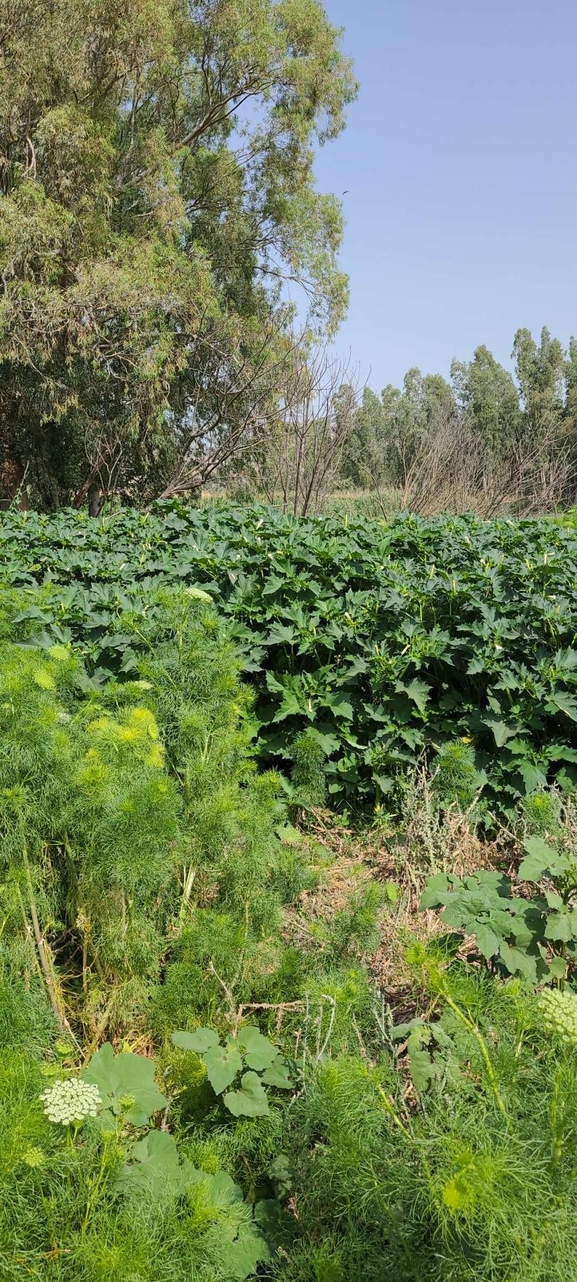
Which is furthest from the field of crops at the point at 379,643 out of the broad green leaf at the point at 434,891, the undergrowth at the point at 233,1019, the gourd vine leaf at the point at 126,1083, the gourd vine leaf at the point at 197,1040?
the gourd vine leaf at the point at 126,1083

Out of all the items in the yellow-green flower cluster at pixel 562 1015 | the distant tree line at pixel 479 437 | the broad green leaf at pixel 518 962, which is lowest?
the broad green leaf at pixel 518 962

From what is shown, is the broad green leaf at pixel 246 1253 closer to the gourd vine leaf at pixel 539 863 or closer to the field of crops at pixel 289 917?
the field of crops at pixel 289 917

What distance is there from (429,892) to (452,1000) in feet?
1.50

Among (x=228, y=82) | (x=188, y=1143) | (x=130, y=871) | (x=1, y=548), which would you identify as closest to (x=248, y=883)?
(x=130, y=871)

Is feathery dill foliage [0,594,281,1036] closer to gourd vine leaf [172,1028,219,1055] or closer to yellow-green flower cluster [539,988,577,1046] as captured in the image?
gourd vine leaf [172,1028,219,1055]

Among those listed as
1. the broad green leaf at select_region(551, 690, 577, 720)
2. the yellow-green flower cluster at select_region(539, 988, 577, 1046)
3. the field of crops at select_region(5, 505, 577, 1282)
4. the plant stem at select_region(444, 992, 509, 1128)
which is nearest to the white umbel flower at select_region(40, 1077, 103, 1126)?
the field of crops at select_region(5, 505, 577, 1282)

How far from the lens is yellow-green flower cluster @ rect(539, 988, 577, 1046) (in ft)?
4.49

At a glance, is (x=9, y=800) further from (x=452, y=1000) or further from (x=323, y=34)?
(x=323, y=34)

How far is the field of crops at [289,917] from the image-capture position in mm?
1386

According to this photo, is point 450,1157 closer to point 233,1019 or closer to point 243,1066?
point 243,1066

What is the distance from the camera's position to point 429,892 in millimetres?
2070

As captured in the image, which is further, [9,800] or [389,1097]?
[9,800]

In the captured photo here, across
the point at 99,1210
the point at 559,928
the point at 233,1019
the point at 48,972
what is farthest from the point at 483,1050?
the point at 48,972

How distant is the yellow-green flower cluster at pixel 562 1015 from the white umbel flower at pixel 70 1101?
0.79 meters
